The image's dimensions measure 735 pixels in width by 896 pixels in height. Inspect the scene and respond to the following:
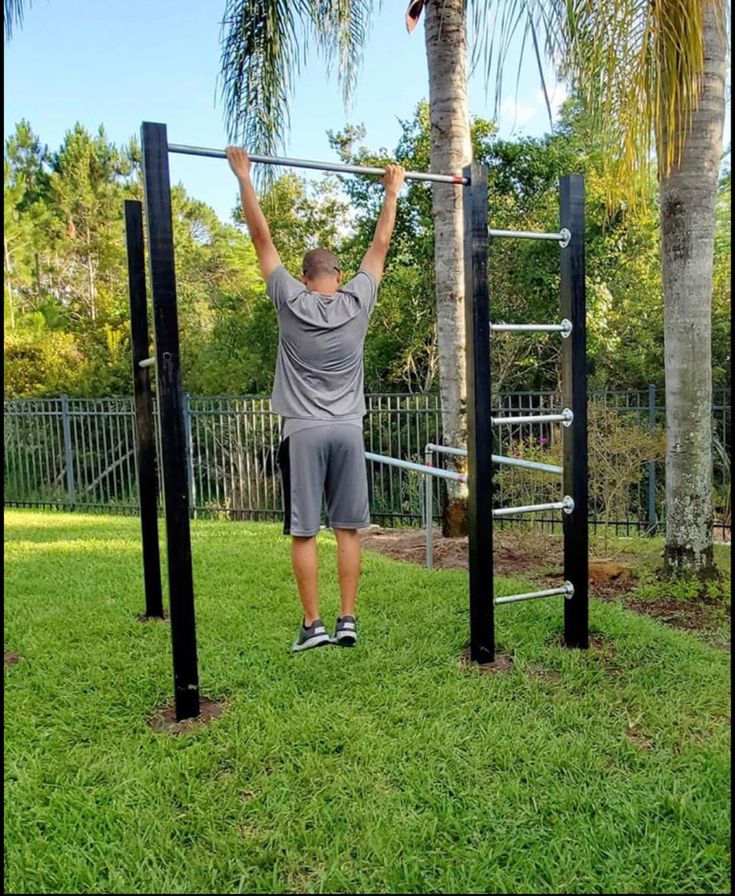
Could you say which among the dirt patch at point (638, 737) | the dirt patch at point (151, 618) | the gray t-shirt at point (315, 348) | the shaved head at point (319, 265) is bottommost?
the dirt patch at point (638, 737)

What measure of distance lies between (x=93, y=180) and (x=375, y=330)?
12.9 metres

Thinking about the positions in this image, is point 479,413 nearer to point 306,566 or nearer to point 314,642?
point 306,566

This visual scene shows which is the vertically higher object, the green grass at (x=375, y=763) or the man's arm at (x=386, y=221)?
the man's arm at (x=386, y=221)

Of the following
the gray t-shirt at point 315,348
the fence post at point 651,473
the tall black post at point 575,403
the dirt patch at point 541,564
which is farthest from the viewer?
the fence post at point 651,473

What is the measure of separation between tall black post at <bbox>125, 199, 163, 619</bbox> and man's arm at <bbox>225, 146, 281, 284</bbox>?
1.06 metres

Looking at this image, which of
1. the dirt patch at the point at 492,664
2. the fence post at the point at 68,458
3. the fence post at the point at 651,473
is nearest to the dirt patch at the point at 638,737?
the dirt patch at the point at 492,664

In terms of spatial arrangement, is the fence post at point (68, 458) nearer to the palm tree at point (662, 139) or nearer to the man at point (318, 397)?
the palm tree at point (662, 139)

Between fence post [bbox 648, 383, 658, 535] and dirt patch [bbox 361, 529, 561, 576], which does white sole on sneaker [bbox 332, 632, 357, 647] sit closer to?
dirt patch [bbox 361, 529, 561, 576]

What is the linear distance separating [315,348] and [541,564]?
10.4 ft

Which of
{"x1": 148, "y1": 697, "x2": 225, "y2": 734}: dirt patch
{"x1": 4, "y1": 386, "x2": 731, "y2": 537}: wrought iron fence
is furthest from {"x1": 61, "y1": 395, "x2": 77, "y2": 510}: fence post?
{"x1": 148, "y1": 697, "x2": 225, "y2": 734}: dirt patch

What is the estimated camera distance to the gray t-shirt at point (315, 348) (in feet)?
9.60

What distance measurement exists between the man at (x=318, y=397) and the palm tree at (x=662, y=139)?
131 cm

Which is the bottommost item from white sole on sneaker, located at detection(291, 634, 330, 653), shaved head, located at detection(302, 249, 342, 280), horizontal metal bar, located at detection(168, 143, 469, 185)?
white sole on sneaker, located at detection(291, 634, 330, 653)

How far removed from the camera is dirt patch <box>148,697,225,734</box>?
8.79ft
